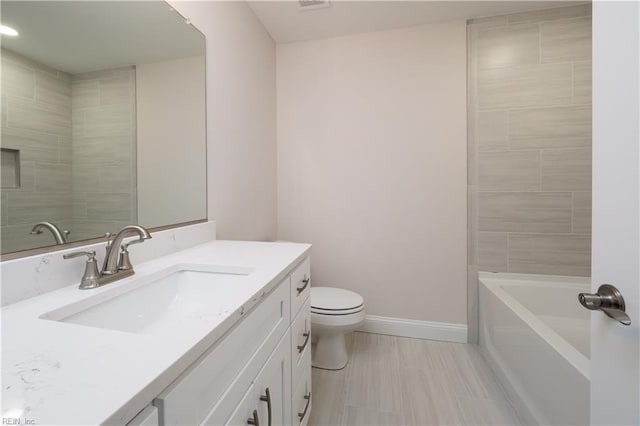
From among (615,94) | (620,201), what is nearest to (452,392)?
(620,201)

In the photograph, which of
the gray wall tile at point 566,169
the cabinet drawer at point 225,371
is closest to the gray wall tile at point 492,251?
the gray wall tile at point 566,169

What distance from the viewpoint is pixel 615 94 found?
572mm

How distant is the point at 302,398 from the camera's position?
115 cm

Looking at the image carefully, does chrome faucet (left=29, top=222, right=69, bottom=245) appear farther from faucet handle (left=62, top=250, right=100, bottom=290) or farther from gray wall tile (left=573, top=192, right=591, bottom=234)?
gray wall tile (left=573, top=192, right=591, bottom=234)

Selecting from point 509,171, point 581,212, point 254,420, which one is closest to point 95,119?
point 254,420

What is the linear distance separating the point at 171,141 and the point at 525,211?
2.24m

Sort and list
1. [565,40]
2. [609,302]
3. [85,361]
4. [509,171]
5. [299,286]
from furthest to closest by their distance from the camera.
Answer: [509,171] → [565,40] → [299,286] → [609,302] → [85,361]

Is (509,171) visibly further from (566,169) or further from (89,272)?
(89,272)

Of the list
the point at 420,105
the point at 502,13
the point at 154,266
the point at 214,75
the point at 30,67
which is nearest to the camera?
the point at 30,67

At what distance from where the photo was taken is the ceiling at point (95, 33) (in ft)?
2.38

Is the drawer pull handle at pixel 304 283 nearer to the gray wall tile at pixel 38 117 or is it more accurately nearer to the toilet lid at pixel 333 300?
the toilet lid at pixel 333 300

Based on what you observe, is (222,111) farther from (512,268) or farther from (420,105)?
(512,268)

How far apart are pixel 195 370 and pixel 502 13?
8.68 feet

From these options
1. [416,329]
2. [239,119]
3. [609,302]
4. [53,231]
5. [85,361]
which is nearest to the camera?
Result: [85,361]
